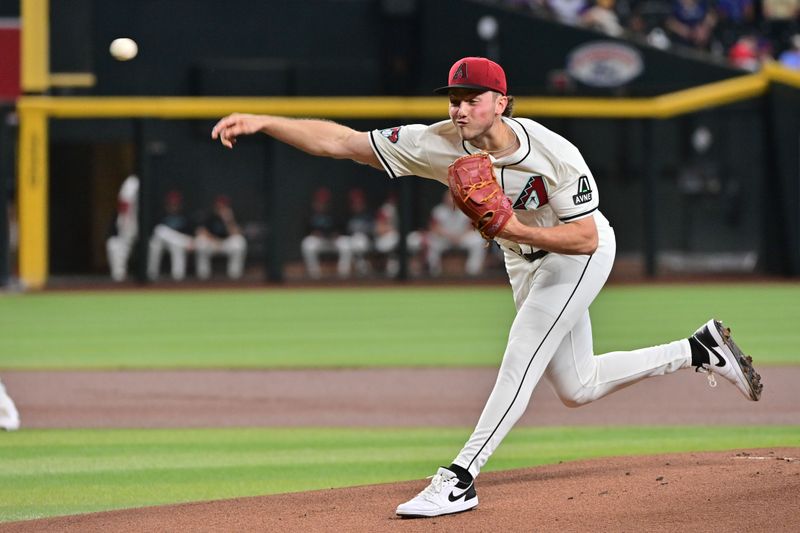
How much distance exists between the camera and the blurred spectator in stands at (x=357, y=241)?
2114cm

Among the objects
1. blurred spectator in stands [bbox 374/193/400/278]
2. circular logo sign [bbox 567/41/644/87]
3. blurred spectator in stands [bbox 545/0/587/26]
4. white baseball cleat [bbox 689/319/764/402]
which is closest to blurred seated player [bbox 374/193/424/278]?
blurred spectator in stands [bbox 374/193/400/278]

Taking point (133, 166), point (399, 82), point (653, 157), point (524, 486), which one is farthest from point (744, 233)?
point (524, 486)

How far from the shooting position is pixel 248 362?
10.3 meters

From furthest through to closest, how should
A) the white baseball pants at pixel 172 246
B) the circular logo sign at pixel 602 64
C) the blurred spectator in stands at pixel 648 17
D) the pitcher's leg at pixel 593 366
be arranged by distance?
the blurred spectator in stands at pixel 648 17, the circular logo sign at pixel 602 64, the white baseball pants at pixel 172 246, the pitcher's leg at pixel 593 366

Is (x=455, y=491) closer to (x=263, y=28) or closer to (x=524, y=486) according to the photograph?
(x=524, y=486)

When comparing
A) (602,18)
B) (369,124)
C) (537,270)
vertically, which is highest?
(602,18)

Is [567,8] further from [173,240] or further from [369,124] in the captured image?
[173,240]

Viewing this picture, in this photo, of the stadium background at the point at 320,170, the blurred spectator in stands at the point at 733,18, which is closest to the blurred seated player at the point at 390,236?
the stadium background at the point at 320,170

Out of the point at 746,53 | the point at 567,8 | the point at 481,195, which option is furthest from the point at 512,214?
the point at 746,53

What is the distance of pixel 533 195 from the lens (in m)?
4.88

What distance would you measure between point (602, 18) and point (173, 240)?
830 centimetres

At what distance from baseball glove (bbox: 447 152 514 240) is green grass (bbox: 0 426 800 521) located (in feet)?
5.20

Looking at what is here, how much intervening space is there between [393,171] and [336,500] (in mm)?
1287

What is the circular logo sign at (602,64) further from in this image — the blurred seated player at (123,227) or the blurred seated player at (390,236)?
the blurred seated player at (123,227)
